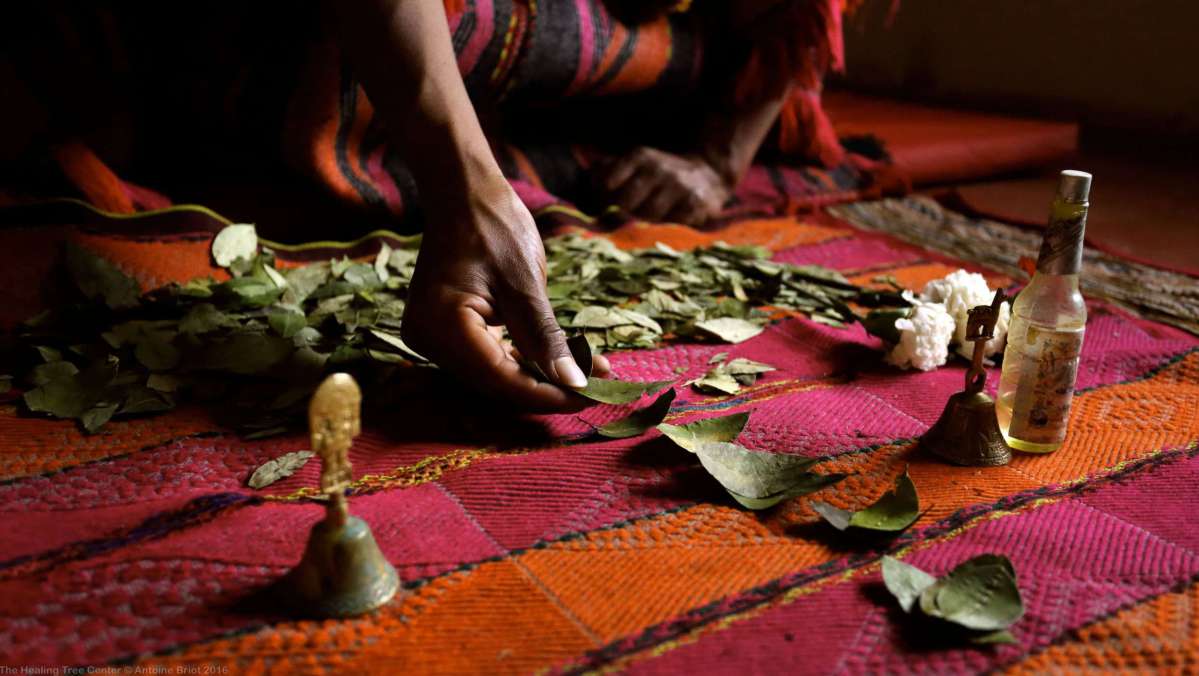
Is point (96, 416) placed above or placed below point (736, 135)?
below

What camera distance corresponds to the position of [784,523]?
2.45 ft

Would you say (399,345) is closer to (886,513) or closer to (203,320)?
(203,320)

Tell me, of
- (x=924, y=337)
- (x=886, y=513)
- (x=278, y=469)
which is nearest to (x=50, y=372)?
(x=278, y=469)

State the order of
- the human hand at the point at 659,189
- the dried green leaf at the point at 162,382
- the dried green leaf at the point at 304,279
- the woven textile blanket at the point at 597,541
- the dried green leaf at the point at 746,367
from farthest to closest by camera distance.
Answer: the human hand at the point at 659,189
the dried green leaf at the point at 304,279
the dried green leaf at the point at 746,367
the dried green leaf at the point at 162,382
the woven textile blanket at the point at 597,541

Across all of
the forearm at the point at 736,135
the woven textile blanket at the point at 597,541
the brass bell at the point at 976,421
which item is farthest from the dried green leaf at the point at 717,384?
the forearm at the point at 736,135

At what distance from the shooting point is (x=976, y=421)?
84cm

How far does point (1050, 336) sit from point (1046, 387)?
2.0 inches

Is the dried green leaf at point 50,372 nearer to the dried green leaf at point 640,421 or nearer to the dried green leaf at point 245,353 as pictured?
the dried green leaf at point 245,353

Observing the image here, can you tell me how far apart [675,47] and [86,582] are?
151 centimetres

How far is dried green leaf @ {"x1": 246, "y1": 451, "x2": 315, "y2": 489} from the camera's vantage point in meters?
0.79

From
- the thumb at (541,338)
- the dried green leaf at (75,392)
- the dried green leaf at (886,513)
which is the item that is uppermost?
the thumb at (541,338)

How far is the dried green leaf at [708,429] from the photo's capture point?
33.2 inches

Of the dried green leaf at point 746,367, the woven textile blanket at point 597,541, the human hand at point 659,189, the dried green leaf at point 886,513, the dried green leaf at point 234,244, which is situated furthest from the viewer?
the human hand at point 659,189

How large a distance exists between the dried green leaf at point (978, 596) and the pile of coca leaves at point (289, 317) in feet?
1.69
